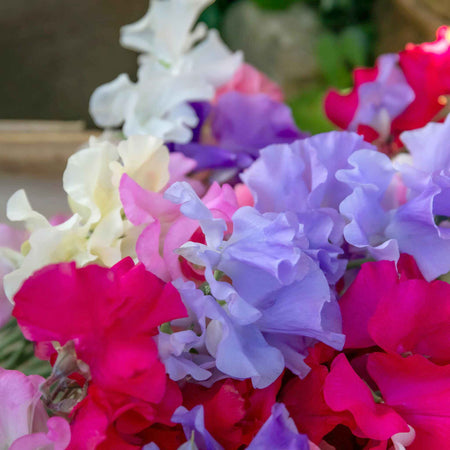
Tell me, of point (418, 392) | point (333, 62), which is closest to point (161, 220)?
point (418, 392)

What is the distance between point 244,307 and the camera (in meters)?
0.22

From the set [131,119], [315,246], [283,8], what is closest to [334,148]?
[315,246]

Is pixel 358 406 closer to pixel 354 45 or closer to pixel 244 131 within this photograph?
pixel 244 131

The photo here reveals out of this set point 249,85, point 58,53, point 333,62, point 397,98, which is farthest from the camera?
point 333,62

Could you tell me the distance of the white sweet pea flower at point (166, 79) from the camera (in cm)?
41

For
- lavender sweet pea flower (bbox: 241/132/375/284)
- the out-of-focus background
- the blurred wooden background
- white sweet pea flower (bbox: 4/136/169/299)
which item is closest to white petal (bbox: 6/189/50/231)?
white sweet pea flower (bbox: 4/136/169/299)

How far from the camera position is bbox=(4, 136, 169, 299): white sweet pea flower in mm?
284

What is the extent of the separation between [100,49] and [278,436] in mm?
1055

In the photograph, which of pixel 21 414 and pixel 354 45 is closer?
pixel 21 414

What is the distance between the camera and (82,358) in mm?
216

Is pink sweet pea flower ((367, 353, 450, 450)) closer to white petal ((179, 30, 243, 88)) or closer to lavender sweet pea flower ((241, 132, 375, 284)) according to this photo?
lavender sweet pea flower ((241, 132, 375, 284))

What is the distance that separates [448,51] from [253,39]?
3.26 feet

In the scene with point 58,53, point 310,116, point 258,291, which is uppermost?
point 258,291

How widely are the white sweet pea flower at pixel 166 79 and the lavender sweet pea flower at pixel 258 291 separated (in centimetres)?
18
